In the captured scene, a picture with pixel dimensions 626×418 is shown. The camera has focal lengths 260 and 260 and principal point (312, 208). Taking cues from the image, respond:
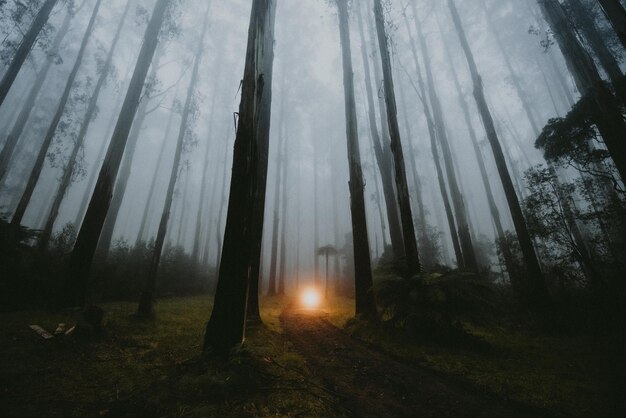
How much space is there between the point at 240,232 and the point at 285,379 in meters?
1.82

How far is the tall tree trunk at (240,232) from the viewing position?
328 centimetres

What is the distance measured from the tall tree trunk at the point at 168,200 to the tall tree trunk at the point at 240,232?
4915 millimetres

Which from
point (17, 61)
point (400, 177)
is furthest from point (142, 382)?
point (17, 61)

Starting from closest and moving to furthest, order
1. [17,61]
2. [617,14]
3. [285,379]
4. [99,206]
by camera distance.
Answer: [285,379]
[617,14]
[99,206]
[17,61]

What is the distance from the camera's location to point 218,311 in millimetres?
3332

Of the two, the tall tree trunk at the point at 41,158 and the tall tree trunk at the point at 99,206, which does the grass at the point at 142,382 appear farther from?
the tall tree trunk at the point at 41,158

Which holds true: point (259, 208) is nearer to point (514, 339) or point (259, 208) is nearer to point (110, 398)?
point (110, 398)

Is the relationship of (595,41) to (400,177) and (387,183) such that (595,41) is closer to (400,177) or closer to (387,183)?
(387,183)

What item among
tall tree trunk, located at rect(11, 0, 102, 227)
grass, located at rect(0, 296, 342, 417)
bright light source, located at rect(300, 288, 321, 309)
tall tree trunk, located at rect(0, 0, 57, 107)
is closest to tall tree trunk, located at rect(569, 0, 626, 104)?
grass, located at rect(0, 296, 342, 417)

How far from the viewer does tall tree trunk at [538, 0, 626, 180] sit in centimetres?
666

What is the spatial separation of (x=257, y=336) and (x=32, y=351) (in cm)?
332

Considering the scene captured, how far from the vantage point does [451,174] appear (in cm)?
1570

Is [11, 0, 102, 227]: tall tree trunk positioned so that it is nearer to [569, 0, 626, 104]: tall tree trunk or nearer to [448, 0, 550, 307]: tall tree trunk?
[448, 0, 550, 307]: tall tree trunk

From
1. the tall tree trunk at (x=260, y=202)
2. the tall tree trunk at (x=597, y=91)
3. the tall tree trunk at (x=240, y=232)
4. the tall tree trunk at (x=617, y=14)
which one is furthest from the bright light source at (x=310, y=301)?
the tall tree trunk at (x=617, y=14)
